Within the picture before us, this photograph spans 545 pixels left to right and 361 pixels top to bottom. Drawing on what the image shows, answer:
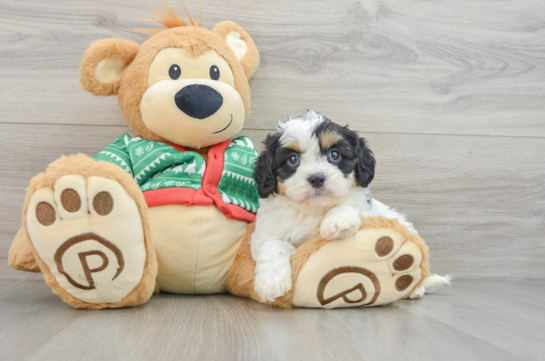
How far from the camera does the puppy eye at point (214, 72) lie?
1440 millimetres

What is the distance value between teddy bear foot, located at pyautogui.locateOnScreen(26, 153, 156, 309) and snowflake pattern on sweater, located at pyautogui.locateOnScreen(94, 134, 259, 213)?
1.08 feet

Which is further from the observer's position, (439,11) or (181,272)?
(439,11)

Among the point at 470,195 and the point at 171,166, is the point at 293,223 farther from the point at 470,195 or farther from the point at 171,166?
the point at 470,195

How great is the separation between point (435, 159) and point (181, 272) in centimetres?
126

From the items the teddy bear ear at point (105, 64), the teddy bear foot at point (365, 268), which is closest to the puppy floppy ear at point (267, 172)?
the teddy bear foot at point (365, 268)

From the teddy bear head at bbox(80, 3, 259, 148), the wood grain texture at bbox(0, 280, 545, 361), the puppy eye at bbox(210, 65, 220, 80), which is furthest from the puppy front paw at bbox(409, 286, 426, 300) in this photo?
the puppy eye at bbox(210, 65, 220, 80)

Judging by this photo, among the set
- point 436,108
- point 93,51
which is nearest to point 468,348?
point 436,108

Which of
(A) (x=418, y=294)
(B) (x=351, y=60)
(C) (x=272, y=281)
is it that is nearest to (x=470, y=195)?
(A) (x=418, y=294)

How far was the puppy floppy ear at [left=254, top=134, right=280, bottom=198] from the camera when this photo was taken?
1310 millimetres

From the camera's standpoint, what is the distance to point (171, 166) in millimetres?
1469

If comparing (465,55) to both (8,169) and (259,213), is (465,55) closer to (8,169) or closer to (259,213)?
(259,213)

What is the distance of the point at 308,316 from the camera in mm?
1155

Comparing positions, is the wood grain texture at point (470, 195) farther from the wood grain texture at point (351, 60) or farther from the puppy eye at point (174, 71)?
the puppy eye at point (174, 71)

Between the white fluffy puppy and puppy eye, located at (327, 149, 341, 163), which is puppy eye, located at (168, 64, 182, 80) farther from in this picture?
puppy eye, located at (327, 149, 341, 163)
